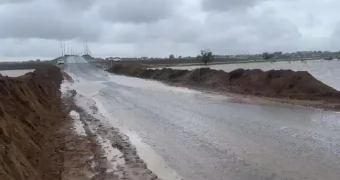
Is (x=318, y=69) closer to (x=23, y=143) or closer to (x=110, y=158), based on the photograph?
(x=110, y=158)

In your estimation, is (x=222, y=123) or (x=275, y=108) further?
(x=275, y=108)

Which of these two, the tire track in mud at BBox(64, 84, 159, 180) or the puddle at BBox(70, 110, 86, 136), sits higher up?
the tire track in mud at BBox(64, 84, 159, 180)

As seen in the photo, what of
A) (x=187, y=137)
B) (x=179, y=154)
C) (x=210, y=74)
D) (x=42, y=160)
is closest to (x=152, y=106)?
(x=187, y=137)

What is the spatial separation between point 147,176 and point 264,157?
3.67m

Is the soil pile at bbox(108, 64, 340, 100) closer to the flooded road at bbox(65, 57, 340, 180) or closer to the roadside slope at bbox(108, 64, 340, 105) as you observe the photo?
the roadside slope at bbox(108, 64, 340, 105)

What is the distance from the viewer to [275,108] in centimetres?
2511

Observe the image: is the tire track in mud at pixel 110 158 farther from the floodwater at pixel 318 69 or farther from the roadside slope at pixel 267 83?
the floodwater at pixel 318 69

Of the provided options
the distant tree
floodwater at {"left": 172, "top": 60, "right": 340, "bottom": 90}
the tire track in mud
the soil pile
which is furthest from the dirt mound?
the distant tree

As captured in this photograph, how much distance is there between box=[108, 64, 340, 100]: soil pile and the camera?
1200 inches

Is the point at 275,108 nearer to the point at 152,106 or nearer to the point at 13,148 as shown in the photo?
the point at 152,106

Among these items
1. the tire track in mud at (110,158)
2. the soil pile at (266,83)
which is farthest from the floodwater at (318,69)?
the tire track in mud at (110,158)

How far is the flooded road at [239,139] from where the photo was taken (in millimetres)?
11352

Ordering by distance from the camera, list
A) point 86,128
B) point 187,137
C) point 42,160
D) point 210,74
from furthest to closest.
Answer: point 210,74 → point 86,128 → point 187,137 → point 42,160

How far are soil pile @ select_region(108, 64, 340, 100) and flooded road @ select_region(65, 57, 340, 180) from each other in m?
6.04
